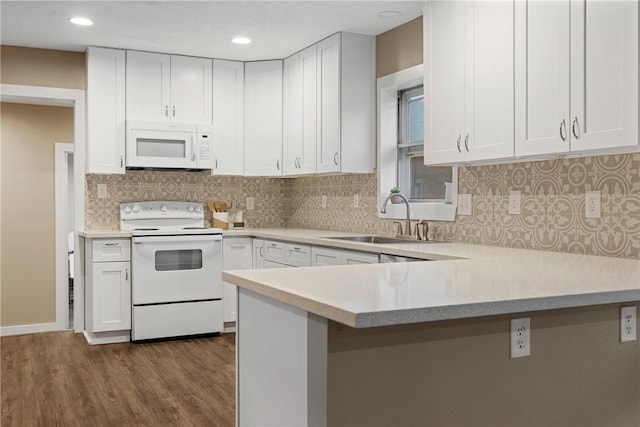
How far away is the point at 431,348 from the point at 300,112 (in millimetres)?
3639

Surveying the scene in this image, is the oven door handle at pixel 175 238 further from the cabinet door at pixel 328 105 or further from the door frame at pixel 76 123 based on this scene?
the cabinet door at pixel 328 105

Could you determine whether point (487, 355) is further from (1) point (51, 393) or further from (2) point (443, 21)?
(1) point (51, 393)

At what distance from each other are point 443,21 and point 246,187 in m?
3.01

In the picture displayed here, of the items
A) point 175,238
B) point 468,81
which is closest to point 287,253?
point 175,238

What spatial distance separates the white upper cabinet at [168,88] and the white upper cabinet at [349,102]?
4.02ft

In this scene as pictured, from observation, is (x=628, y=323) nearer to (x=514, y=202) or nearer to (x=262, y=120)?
(x=514, y=202)

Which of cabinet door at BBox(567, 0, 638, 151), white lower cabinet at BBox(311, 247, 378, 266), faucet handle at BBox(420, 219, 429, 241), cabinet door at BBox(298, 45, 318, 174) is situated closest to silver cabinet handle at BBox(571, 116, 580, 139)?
cabinet door at BBox(567, 0, 638, 151)

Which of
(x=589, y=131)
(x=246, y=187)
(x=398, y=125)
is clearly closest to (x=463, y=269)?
(x=589, y=131)

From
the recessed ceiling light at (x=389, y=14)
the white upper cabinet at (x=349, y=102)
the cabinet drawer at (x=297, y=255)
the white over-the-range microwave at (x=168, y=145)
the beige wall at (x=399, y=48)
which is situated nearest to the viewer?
the recessed ceiling light at (x=389, y=14)

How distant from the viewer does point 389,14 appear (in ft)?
13.4

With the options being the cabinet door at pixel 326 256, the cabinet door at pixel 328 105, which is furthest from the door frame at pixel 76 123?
the cabinet door at pixel 326 256

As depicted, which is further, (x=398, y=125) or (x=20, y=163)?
(x=20, y=163)

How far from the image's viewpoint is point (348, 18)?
4.19m

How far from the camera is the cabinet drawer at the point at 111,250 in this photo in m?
4.73
